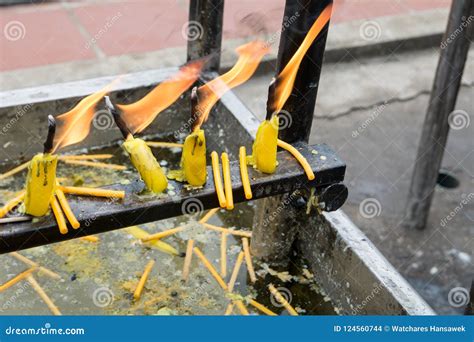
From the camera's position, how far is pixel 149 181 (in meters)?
2.58

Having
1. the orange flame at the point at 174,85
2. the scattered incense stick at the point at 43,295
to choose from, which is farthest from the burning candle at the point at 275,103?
the scattered incense stick at the point at 43,295

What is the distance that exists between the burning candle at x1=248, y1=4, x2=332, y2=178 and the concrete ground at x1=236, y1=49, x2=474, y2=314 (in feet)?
6.47

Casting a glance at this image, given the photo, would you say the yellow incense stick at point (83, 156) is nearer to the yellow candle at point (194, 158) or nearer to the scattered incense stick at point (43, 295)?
the scattered incense stick at point (43, 295)

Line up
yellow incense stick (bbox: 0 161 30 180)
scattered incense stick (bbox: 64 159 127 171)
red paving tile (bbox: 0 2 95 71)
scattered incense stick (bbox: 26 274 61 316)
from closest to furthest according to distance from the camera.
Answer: scattered incense stick (bbox: 26 274 61 316) < yellow incense stick (bbox: 0 161 30 180) < scattered incense stick (bbox: 64 159 127 171) < red paving tile (bbox: 0 2 95 71)

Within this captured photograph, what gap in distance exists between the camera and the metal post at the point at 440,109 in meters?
4.13

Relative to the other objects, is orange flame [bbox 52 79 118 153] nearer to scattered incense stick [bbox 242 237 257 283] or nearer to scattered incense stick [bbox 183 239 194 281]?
scattered incense stick [bbox 183 239 194 281]

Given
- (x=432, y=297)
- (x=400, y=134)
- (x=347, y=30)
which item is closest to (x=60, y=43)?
(x=347, y=30)

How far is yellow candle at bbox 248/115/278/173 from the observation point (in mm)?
2719

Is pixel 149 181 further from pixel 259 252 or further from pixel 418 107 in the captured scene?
pixel 418 107

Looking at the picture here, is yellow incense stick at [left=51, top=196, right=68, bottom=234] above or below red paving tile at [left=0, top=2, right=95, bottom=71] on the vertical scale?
above

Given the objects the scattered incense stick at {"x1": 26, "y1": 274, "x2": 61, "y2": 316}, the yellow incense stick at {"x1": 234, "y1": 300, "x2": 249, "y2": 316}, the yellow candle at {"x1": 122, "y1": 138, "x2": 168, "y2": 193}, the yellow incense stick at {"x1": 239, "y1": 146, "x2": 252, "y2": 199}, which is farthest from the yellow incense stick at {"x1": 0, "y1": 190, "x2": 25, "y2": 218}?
the yellow incense stick at {"x1": 234, "y1": 300, "x2": 249, "y2": 316}

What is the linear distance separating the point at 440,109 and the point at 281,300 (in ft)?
5.81

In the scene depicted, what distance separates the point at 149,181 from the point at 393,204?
282 cm

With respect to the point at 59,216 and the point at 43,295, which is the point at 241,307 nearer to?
the point at 43,295
